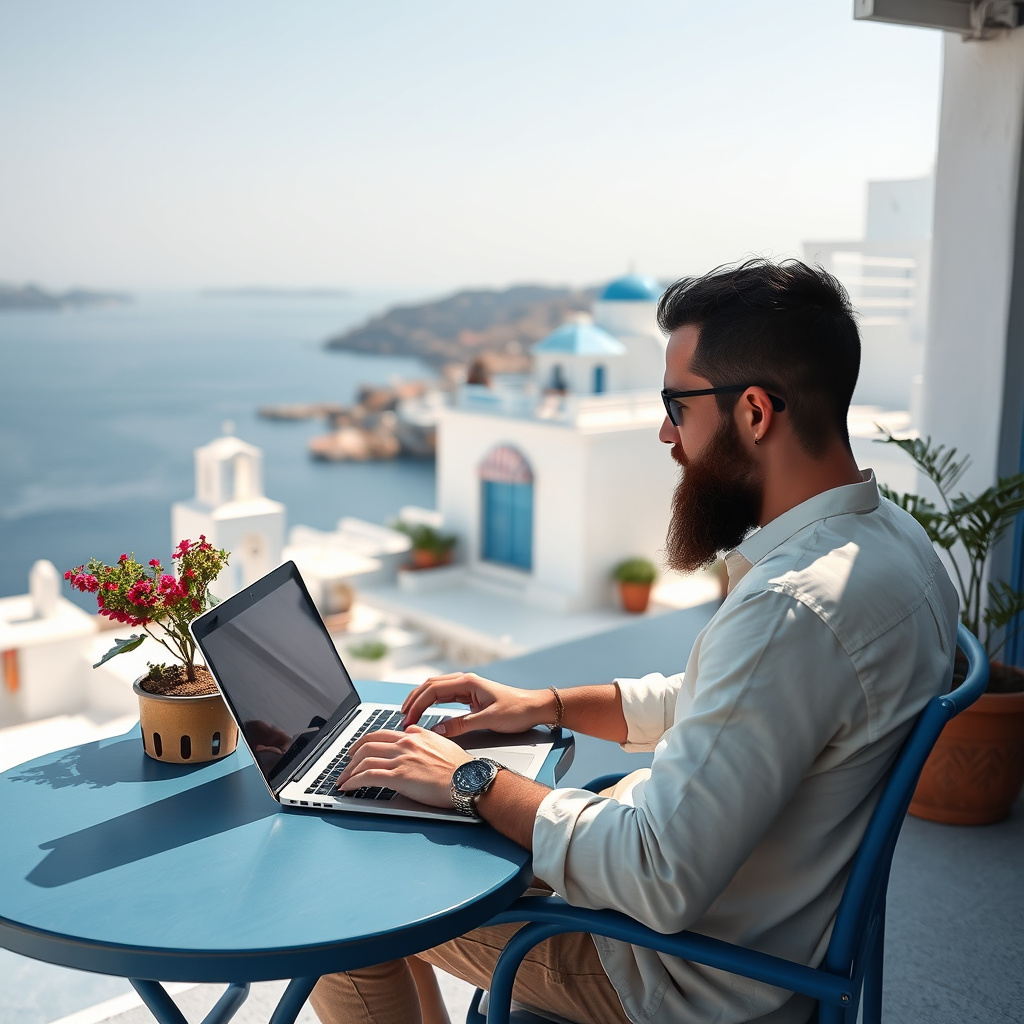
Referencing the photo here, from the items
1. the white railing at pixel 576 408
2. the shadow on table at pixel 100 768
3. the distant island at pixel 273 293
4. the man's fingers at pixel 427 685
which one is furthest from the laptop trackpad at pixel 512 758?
the distant island at pixel 273 293

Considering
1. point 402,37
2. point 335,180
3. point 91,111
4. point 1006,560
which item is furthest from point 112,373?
point 1006,560

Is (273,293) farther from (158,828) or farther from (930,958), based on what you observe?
(158,828)

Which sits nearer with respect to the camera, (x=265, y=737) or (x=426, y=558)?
(x=265, y=737)

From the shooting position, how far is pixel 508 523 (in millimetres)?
15930

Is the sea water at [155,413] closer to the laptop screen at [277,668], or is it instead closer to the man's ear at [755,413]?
the laptop screen at [277,668]

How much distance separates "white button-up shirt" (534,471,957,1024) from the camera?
932 millimetres

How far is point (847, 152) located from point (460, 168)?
17.7 m

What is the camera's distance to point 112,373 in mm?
36000

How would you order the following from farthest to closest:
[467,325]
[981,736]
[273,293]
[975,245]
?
[273,293] < [467,325] < [975,245] < [981,736]

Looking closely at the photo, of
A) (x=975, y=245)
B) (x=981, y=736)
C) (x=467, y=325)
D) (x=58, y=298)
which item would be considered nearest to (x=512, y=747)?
(x=981, y=736)

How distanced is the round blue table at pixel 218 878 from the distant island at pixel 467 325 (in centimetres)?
3616

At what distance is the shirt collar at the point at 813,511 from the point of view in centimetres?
109

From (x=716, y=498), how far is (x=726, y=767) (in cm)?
34

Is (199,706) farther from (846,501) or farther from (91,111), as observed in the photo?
(91,111)
